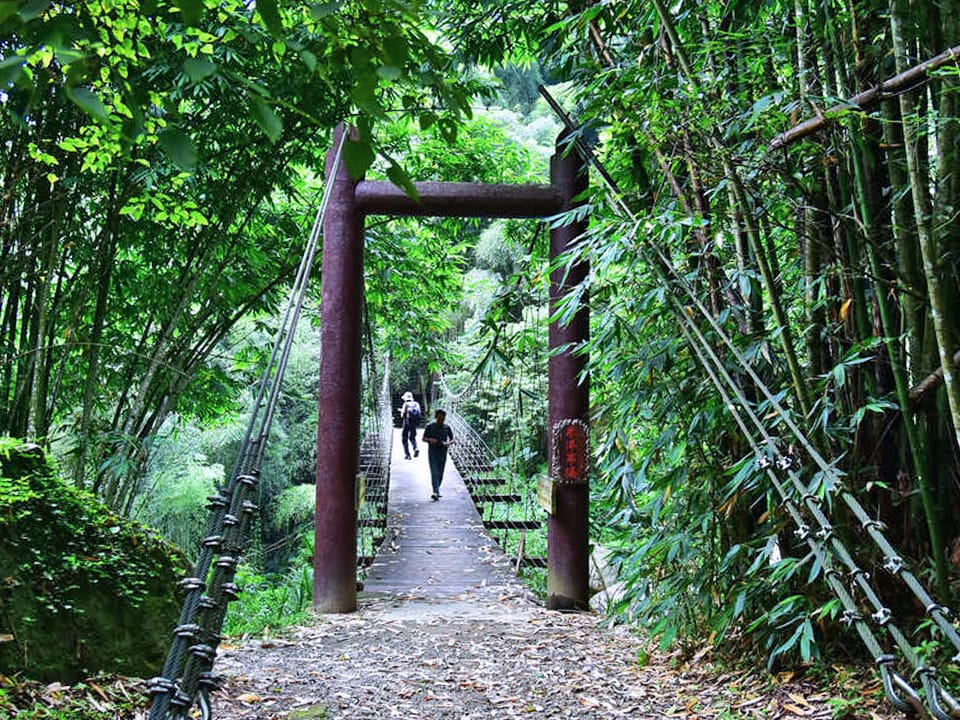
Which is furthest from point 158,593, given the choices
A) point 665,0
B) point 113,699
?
point 665,0

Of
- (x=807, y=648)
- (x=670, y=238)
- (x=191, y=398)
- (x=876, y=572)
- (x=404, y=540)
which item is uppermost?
(x=670, y=238)

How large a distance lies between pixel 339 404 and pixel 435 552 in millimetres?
1778

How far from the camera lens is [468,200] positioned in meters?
3.29

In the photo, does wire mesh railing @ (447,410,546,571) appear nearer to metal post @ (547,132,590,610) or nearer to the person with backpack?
the person with backpack

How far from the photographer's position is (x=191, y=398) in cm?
432

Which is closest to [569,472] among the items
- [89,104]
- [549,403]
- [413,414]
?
[549,403]

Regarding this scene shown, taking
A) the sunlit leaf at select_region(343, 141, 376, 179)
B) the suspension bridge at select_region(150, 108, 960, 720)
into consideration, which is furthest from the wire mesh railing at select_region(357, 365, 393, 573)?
the sunlit leaf at select_region(343, 141, 376, 179)

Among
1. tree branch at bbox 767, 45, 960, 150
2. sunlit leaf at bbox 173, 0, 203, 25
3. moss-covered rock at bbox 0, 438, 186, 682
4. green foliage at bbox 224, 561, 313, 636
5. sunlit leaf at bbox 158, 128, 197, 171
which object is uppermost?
tree branch at bbox 767, 45, 960, 150

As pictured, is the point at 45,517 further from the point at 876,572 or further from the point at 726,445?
the point at 876,572

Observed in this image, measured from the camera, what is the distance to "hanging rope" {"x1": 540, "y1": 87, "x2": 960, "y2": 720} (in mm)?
1085

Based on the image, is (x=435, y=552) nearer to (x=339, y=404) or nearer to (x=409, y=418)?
(x=339, y=404)

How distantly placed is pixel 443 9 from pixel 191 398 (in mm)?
2430

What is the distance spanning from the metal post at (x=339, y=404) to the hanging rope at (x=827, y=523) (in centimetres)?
111

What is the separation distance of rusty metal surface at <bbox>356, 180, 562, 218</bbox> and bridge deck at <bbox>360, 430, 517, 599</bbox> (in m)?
1.76
